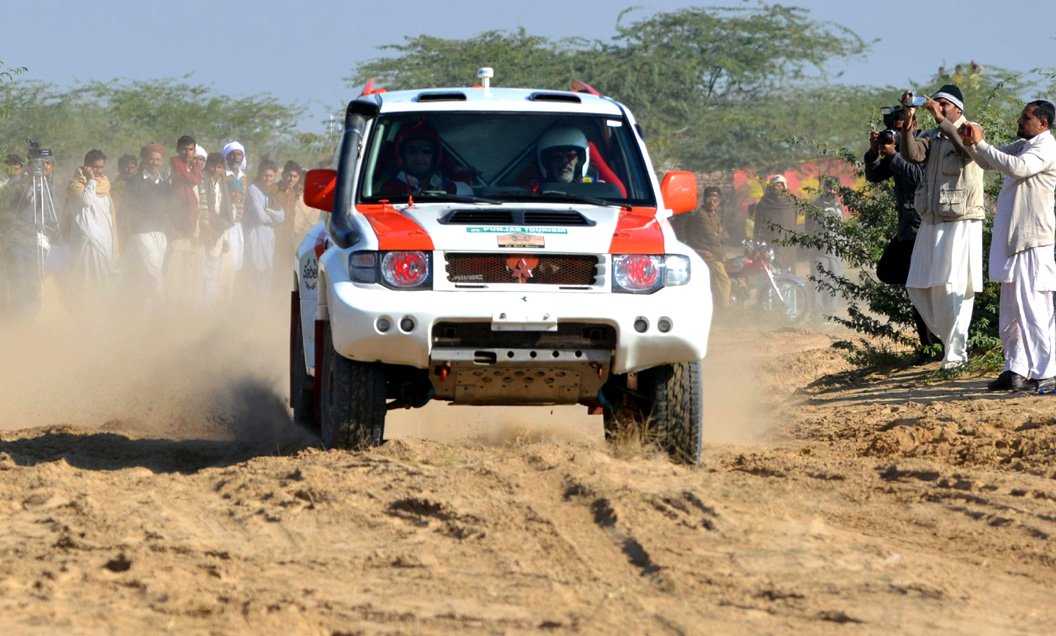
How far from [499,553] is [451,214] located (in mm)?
2203

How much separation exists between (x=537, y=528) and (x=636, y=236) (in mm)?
1845

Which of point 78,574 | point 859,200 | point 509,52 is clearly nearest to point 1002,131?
point 859,200

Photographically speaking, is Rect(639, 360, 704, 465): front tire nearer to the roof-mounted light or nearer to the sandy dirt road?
the sandy dirt road

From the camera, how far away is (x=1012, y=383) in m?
9.95

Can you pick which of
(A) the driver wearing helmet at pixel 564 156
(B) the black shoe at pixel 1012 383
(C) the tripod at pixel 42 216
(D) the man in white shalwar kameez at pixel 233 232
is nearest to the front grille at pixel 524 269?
(A) the driver wearing helmet at pixel 564 156

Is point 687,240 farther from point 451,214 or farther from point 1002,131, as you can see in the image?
point 451,214

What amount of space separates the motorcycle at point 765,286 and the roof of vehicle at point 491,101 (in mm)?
12466

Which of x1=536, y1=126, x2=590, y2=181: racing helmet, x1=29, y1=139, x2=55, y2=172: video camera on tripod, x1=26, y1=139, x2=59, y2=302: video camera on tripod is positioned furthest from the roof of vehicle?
x1=26, y1=139, x2=59, y2=302: video camera on tripod

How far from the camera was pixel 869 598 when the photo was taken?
4.88 metres

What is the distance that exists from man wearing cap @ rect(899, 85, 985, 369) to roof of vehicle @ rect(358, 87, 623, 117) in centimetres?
290

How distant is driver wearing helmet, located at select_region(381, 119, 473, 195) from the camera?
797cm

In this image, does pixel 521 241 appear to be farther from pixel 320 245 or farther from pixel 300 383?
pixel 300 383

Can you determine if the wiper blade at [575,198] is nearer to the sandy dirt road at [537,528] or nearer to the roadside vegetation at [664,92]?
the sandy dirt road at [537,528]

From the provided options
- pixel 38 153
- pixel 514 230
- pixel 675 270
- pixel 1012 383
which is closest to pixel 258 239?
pixel 38 153
